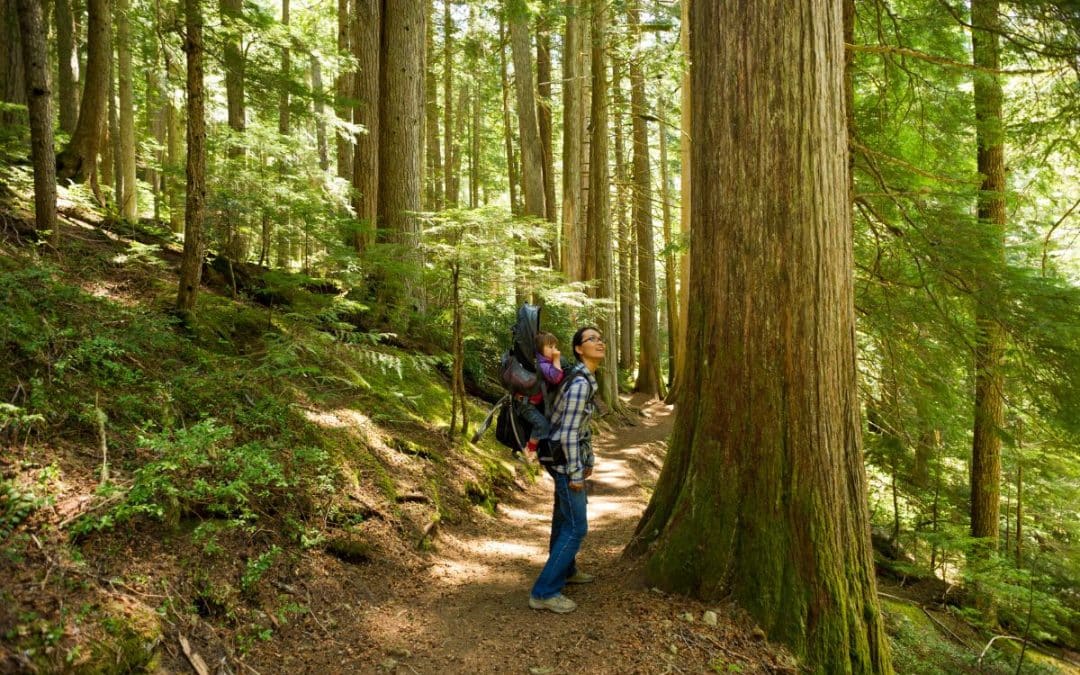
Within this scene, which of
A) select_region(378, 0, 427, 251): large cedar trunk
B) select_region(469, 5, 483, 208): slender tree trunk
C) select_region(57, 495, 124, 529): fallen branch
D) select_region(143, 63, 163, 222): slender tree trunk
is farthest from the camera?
select_region(469, 5, 483, 208): slender tree trunk

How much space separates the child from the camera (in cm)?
408

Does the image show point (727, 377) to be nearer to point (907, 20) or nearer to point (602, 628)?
point (602, 628)

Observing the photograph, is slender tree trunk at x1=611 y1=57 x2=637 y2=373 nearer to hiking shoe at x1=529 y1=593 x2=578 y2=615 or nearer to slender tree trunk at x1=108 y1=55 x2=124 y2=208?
slender tree trunk at x1=108 y1=55 x2=124 y2=208

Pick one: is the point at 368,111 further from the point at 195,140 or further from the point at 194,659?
the point at 194,659

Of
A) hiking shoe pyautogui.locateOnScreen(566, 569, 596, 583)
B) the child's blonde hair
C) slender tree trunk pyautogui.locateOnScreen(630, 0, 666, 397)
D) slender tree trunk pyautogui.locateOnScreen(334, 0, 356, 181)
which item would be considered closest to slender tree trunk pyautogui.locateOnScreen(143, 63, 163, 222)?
slender tree trunk pyautogui.locateOnScreen(334, 0, 356, 181)

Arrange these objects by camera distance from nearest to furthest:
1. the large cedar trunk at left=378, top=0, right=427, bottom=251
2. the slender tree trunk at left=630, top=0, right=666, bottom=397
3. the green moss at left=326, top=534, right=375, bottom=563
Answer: the green moss at left=326, top=534, right=375, bottom=563 → the large cedar trunk at left=378, top=0, right=427, bottom=251 → the slender tree trunk at left=630, top=0, right=666, bottom=397

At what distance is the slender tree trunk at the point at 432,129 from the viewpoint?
18.9 meters

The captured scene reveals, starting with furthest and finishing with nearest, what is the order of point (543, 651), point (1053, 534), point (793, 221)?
point (1053, 534), point (793, 221), point (543, 651)

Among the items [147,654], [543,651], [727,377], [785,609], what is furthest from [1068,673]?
[147,654]

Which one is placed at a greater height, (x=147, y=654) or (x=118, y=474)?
(x=118, y=474)

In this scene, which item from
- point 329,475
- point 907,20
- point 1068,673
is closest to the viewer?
point 329,475

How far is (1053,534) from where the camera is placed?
32.9ft

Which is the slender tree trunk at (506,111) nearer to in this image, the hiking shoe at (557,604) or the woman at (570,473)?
the woman at (570,473)

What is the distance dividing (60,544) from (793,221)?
4348 mm
